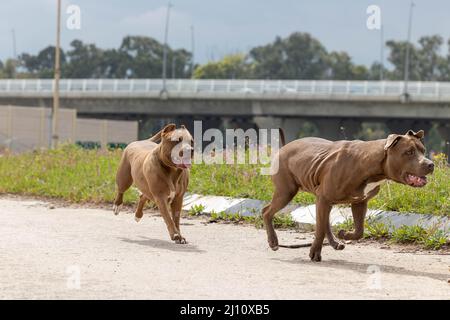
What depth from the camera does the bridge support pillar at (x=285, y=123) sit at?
233 ft

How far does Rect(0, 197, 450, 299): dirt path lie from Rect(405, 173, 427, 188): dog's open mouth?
0.88m

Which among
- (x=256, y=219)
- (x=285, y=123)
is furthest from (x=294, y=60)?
(x=256, y=219)

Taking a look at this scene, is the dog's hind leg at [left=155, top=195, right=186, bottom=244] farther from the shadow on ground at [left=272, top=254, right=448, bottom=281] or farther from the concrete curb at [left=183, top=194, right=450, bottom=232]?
the concrete curb at [left=183, top=194, right=450, bottom=232]

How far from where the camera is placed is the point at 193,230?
12242mm

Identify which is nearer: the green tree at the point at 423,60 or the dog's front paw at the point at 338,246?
the dog's front paw at the point at 338,246

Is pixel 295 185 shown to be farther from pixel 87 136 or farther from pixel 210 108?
pixel 210 108

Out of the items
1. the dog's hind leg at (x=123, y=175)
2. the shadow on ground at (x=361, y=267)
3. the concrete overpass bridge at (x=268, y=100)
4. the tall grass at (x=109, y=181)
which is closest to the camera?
the shadow on ground at (x=361, y=267)

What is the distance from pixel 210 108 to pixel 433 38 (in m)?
71.0

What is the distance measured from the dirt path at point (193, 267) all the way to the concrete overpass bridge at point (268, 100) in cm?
5173

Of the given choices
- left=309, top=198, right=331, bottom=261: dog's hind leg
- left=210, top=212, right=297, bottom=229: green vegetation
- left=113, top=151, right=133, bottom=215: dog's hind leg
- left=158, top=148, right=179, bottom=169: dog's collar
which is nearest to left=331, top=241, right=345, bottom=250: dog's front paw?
left=309, top=198, right=331, bottom=261: dog's hind leg

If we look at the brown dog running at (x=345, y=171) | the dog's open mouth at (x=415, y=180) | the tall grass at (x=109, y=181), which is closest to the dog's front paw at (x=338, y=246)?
the brown dog running at (x=345, y=171)

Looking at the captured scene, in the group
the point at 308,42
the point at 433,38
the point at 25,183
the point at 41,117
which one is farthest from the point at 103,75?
the point at 25,183

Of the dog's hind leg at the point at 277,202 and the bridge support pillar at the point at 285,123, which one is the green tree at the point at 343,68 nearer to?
the bridge support pillar at the point at 285,123

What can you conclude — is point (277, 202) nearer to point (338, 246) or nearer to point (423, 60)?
point (338, 246)
